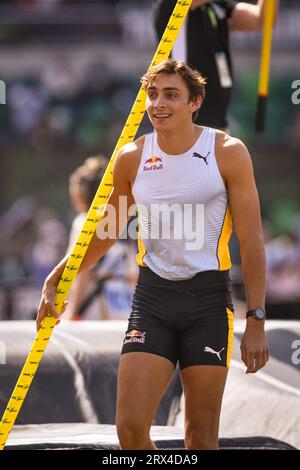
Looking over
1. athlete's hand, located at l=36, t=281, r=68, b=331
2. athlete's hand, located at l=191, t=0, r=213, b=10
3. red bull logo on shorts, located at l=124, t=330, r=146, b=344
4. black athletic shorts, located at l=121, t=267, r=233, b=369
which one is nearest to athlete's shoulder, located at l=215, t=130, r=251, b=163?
black athletic shorts, located at l=121, t=267, r=233, b=369

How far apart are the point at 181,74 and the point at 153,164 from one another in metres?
0.44

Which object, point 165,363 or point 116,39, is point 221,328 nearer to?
point 165,363

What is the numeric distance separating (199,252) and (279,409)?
214cm

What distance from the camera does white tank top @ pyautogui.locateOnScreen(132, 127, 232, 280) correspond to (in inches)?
182

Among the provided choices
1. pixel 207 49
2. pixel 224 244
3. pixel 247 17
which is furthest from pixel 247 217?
pixel 247 17

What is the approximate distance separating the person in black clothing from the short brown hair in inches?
51.8

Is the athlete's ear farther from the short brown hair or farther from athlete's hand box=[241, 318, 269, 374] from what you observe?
athlete's hand box=[241, 318, 269, 374]

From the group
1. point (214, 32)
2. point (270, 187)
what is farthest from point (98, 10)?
point (214, 32)

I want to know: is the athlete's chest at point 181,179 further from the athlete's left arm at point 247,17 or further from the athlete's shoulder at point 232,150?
the athlete's left arm at point 247,17

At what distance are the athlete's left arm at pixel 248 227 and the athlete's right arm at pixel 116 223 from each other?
485mm

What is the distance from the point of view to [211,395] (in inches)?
177
